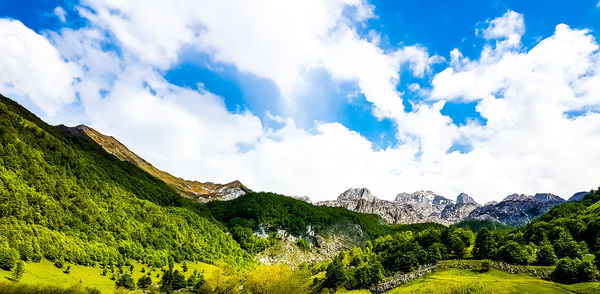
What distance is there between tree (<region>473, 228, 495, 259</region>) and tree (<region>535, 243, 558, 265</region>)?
561 inches

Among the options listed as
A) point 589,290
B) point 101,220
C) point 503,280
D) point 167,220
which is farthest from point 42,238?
point 589,290

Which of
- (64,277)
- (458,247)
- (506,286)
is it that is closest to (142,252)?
(64,277)

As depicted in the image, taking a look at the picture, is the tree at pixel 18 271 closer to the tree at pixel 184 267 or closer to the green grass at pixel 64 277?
the green grass at pixel 64 277

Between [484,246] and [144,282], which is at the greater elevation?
[484,246]

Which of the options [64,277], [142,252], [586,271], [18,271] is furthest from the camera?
[142,252]

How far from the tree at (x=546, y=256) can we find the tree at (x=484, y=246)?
1426cm

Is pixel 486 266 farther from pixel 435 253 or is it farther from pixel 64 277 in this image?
pixel 64 277

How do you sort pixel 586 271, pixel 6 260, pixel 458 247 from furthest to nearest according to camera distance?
pixel 458 247 < pixel 586 271 < pixel 6 260

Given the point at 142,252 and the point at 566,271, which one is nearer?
the point at 566,271

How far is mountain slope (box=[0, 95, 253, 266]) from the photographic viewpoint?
9012 centimetres

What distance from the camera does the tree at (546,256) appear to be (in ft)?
291

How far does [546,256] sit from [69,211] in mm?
159401

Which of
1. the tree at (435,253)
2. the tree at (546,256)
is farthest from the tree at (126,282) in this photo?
the tree at (546,256)

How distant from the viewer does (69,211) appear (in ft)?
367
